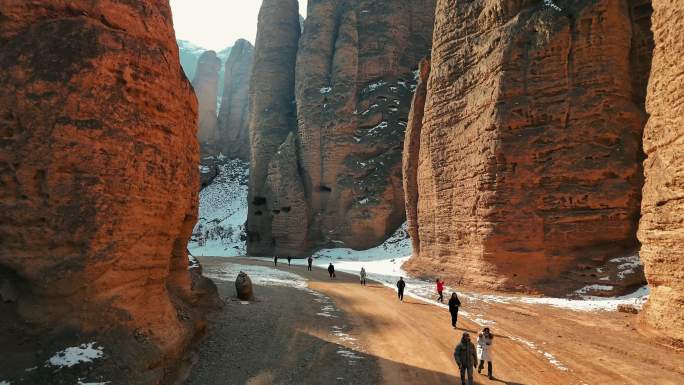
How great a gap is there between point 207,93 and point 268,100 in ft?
165

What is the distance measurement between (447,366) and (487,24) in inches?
826

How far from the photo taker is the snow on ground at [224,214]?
219 ft

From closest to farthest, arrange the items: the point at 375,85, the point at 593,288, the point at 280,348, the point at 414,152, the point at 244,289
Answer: the point at 280,348, the point at 244,289, the point at 593,288, the point at 414,152, the point at 375,85

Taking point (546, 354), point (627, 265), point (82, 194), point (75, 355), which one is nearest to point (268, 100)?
point (627, 265)

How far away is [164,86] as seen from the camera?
9.69m

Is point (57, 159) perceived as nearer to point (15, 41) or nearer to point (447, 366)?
point (15, 41)

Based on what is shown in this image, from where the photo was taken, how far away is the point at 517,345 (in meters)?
12.1

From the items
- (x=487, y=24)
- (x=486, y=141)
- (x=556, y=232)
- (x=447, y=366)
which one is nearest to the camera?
(x=447, y=366)

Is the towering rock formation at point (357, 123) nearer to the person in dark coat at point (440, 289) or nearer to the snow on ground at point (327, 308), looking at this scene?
the snow on ground at point (327, 308)

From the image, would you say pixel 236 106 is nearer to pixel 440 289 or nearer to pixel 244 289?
pixel 244 289

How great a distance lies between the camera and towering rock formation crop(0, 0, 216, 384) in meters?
7.43

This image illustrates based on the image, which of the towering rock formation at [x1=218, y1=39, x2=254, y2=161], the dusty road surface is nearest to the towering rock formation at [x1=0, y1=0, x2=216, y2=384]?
the dusty road surface

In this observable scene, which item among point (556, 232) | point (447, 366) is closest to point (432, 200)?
point (556, 232)

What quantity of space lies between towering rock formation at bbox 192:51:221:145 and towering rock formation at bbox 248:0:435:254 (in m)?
48.4
